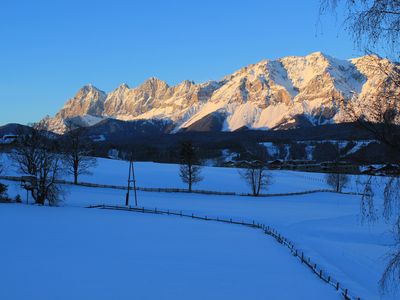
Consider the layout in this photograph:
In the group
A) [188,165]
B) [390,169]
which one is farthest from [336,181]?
[390,169]

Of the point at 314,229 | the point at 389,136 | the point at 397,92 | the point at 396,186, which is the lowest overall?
the point at 314,229

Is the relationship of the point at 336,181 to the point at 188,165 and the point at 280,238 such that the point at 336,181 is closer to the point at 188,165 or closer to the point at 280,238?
the point at 188,165

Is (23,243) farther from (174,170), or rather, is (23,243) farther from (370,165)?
(174,170)

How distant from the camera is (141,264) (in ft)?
68.2

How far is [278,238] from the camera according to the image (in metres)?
32.0

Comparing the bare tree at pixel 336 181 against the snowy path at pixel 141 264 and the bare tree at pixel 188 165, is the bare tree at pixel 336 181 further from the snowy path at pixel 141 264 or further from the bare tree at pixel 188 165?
the snowy path at pixel 141 264

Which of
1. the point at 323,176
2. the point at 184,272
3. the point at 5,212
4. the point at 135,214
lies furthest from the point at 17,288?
the point at 323,176

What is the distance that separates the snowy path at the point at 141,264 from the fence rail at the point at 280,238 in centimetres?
51

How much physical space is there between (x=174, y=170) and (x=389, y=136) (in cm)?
9493

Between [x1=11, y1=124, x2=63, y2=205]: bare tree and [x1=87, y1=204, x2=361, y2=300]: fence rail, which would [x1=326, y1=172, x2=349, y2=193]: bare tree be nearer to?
[x1=87, y1=204, x2=361, y2=300]: fence rail

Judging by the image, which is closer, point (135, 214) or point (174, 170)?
point (135, 214)

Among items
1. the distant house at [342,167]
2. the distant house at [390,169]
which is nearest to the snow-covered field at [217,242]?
the distant house at [390,169]

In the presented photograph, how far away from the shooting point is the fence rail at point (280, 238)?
1907cm

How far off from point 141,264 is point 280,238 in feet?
46.1
